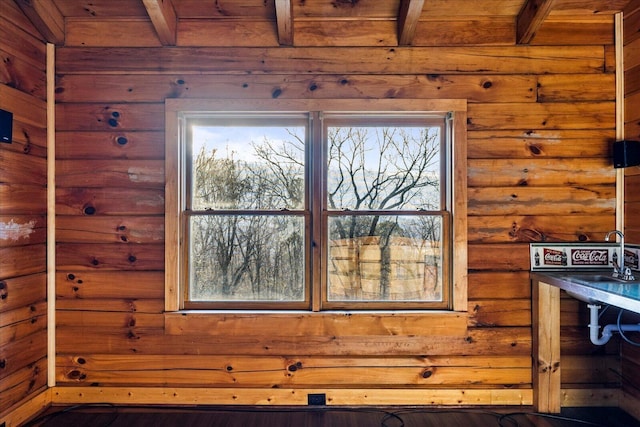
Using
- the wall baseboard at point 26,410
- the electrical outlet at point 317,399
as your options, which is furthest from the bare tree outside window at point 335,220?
the wall baseboard at point 26,410

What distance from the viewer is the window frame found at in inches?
97.4

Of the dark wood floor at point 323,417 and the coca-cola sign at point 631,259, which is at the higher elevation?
the coca-cola sign at point 631,259

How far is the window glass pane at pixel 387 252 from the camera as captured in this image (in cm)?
257

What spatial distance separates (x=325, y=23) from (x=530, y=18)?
1336 millimetres

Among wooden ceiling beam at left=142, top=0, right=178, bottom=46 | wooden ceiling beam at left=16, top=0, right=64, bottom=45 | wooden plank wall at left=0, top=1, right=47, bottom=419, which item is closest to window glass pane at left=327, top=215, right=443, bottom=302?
wooden ceiling beam at left=142, top=0, right=178, bottom=46

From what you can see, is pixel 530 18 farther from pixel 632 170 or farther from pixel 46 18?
pixel 46 18

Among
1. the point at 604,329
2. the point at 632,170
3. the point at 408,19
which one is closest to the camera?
the point at 604,329

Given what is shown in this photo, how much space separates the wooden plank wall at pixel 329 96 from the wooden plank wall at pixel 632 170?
0.31 ft

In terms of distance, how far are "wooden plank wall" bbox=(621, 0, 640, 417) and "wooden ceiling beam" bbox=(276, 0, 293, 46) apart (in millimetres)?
2262

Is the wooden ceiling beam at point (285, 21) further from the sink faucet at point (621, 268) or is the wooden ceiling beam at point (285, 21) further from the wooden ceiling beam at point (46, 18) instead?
the sink faucet at point (621, 268)

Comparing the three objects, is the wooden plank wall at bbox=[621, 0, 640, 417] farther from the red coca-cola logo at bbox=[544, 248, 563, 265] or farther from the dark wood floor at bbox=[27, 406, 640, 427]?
the red coca-cola logo at bbox=[544, 248, 563, 265]

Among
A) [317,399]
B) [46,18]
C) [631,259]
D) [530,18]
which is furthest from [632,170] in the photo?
[46,18]

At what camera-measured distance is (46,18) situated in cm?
236

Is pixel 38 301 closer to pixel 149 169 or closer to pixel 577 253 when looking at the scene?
pixel 149 169
